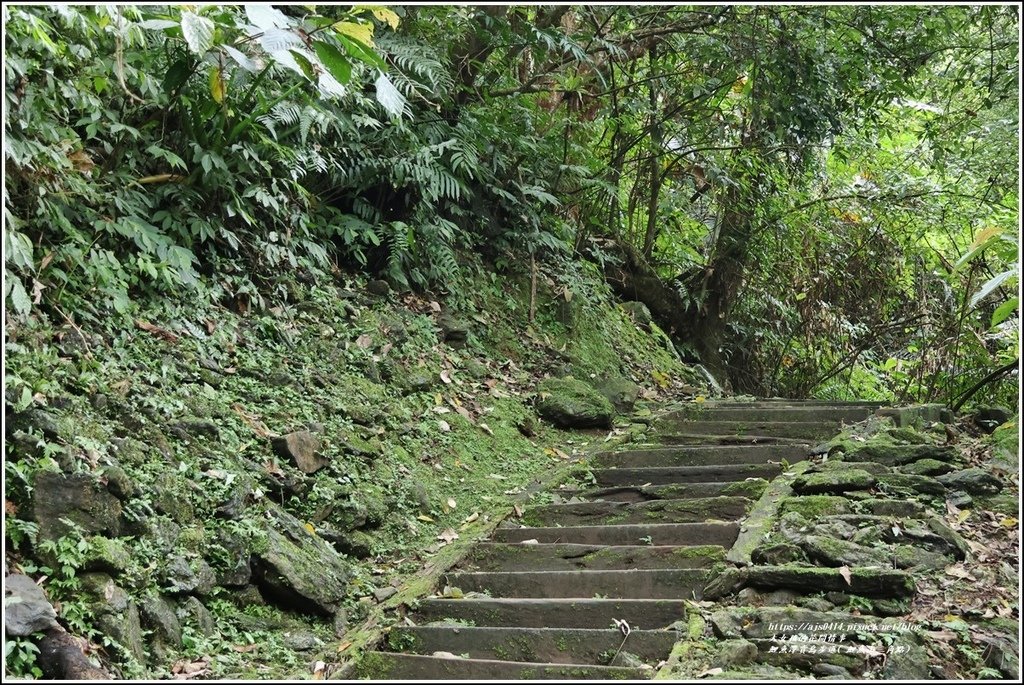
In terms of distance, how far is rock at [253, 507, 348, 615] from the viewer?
4219 millimetres

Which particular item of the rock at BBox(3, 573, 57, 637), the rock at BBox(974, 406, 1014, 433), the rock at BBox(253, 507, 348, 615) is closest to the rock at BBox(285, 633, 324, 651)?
the rock at BBox(253, 507, 348, 615)

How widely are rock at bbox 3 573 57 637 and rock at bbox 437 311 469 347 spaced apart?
4.72 metres

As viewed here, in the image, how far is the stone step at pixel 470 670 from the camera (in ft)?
11.6

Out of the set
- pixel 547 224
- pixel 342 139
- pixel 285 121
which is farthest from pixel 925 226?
pixel 285 121

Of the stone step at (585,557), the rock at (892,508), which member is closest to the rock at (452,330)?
the stone step at (585,557)

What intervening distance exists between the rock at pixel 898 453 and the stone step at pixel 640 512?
1034 millimetres

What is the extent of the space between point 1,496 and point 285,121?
351 centimetres

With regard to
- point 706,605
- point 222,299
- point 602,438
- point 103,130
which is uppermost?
point 103,130

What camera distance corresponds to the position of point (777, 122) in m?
9.62

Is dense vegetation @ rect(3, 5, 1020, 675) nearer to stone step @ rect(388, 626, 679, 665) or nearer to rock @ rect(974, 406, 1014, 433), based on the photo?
rock @ rect(974, 406, 1014, 433)

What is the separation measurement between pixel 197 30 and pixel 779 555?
10.5 ft

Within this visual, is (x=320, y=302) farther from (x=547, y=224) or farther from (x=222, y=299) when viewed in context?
(x=547, y=224)

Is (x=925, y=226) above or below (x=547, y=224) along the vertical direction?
above

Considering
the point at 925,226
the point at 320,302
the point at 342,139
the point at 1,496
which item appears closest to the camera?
the point at 1,496
